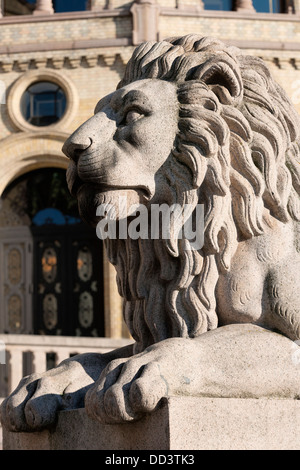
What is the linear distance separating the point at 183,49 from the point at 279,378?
4.02 ft

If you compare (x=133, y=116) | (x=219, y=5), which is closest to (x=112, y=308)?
(x=219, y=5)

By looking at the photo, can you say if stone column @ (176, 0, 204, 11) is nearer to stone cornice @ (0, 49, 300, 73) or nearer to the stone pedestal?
stone cornice @ (0, 49, 300, 73)

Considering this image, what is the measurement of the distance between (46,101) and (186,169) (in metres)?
16.7

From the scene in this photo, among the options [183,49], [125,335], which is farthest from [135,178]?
[125,335]

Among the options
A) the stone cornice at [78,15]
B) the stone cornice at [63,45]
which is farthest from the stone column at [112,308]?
the stone cornice at [78,15]

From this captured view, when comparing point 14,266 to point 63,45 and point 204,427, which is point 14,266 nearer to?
point 63,45

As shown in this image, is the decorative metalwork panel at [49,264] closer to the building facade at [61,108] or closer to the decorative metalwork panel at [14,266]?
the building facade at [61,108]

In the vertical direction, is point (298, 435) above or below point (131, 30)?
below

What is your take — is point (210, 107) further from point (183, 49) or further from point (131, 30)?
point (131, 30)

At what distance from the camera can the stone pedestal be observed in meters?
2.61

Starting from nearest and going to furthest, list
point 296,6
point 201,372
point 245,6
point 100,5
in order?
1. point 201,372
2. point 100,5
3. point 245,6
4. point 296,6

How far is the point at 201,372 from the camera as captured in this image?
273cm

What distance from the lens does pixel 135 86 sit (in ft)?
10.4

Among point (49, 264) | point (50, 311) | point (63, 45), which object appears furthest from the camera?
point (49, 264)
